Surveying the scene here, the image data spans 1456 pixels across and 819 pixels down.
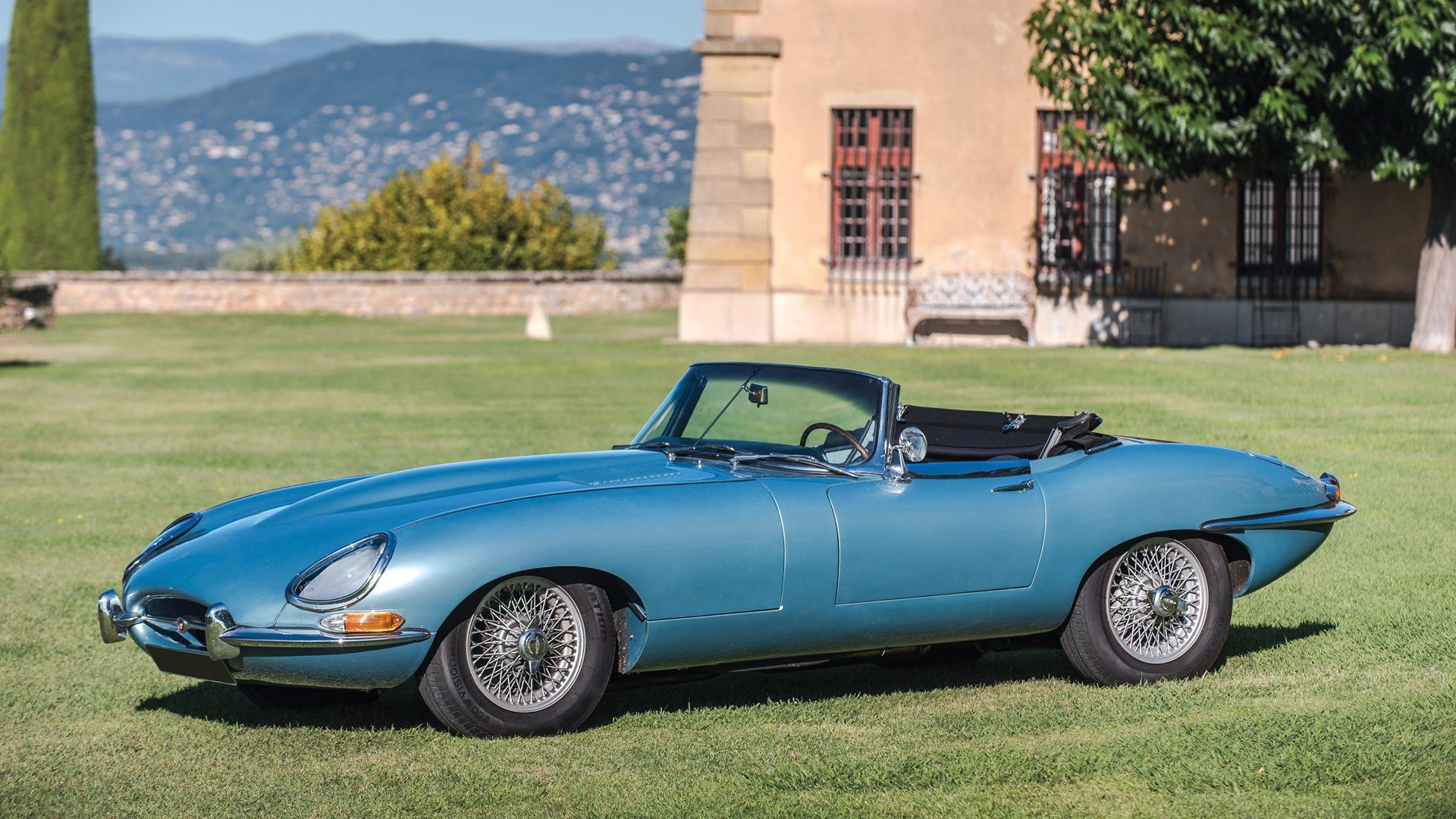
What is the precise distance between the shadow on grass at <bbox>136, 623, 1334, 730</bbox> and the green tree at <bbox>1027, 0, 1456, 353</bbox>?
16.0 m

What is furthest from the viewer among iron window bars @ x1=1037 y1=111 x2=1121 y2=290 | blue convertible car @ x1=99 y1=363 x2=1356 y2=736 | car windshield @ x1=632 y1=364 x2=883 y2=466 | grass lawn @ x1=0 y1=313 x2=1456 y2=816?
iron window bars @ x1=1037 y1=111 x2=1121 y2=290

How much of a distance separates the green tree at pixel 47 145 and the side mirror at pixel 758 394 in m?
45.0

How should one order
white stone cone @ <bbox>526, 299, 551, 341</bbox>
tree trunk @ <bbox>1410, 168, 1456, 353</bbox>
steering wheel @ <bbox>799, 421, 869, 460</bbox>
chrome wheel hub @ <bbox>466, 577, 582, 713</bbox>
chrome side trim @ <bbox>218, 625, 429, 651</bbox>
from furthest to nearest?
white stone cone @ <bbox>526, 299, 551, 341</bbox>, tree trunk @ <bbox>1410, 168, 1456, 353</bbox>, steering wheel @ <bbox>799, 421, 869, 460</bbox>, chrome wheel hub @ <bbox>466, 577, 582, 713</bbox>, chrome side trim @ <bbox>218, 625, 429, 651</bbox>

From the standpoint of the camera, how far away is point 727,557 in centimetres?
545

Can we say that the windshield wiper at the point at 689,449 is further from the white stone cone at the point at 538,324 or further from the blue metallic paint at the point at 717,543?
the white stone cone at the point at 538,324

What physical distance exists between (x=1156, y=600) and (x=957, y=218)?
75.6ft

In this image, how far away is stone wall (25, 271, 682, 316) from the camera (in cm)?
4003

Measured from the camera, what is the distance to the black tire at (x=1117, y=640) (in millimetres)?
6117

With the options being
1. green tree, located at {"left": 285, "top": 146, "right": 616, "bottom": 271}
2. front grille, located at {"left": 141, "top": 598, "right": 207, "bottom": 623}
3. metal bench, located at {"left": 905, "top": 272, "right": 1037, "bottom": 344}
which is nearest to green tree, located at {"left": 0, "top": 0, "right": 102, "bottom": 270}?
green tree, located at {"left": 285, "top": 146, "right": 616, "bottom": 271}

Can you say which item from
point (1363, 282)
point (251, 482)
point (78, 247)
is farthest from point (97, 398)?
point (78, 247)

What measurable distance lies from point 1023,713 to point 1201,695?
2.29 feet

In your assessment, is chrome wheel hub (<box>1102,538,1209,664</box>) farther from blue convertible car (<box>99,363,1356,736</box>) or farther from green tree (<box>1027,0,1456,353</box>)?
green tree (<box>1027,0,1456,353</box>)

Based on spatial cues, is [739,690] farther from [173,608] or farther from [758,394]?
[173,608]

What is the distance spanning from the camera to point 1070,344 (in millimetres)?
28484
